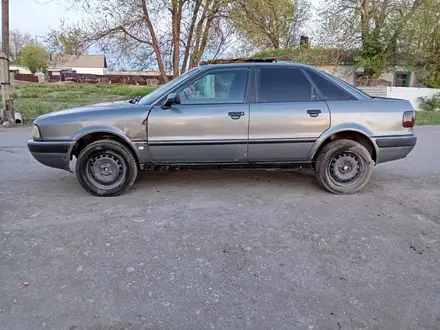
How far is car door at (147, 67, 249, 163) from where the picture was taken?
4.48 metres

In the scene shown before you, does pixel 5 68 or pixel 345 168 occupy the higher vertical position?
pixel 5 68

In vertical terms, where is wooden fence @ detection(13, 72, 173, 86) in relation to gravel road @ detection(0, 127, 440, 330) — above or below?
above

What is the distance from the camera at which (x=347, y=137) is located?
15.8 ft

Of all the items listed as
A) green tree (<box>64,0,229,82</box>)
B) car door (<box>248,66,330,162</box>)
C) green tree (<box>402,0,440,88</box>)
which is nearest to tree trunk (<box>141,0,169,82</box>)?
green tree (<box>64,0,229,82</box>)

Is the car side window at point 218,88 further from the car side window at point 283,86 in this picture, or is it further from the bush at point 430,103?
the bush at point 430,103

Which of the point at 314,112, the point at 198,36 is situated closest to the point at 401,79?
the point at 198,36

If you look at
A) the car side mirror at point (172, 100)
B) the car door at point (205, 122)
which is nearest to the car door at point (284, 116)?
the car door at point (205, 122)

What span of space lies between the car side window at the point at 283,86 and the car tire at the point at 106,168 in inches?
76.9

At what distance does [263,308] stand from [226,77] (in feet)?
10.3

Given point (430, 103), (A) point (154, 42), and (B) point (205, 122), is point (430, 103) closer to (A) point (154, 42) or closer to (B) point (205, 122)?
(A) point (154, 42)

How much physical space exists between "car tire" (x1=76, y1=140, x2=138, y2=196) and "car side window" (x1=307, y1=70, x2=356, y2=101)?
2.67 m

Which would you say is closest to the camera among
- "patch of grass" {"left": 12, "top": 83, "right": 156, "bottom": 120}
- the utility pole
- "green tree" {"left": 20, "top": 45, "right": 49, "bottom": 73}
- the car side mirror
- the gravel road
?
the gravel road

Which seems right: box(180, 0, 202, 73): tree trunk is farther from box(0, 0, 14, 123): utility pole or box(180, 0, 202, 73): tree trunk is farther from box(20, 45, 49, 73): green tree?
box(20, 45, 49, 73): green tree

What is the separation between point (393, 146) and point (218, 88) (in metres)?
2.51
